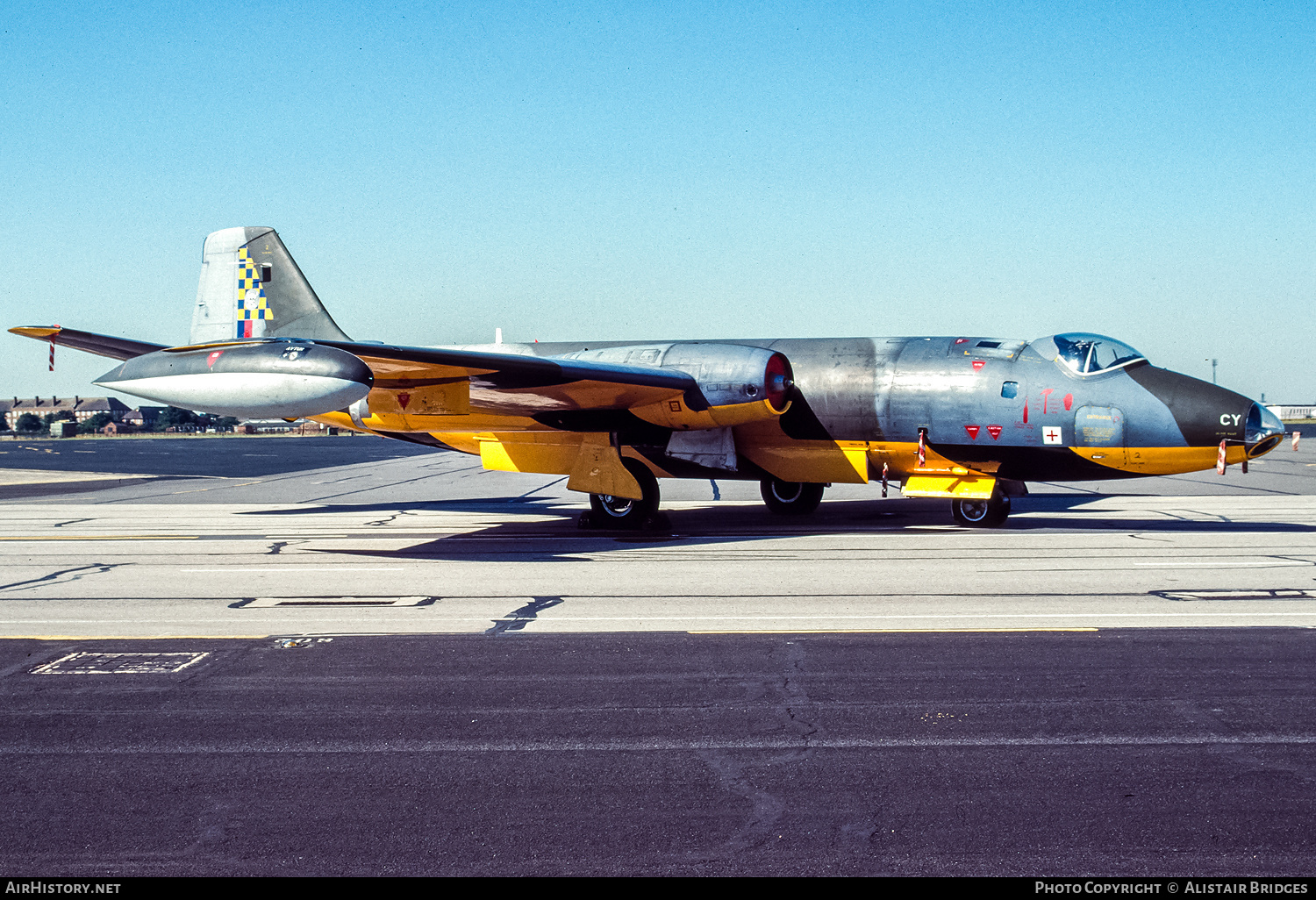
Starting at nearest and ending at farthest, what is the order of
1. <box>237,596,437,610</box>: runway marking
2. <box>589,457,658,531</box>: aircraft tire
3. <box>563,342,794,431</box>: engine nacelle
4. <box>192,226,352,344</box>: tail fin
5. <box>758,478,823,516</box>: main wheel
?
<box>237,596,437,610</box>: runway marking < <box>563,342,794,431</box>: engine nacelle < <box>589,457,658,531</box>: aircraft tire < <box>758,478,823,516</box>: main wheel < <box>192,226,352,344</box>: tail fin

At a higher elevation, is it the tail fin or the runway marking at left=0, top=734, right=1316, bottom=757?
the tail fin

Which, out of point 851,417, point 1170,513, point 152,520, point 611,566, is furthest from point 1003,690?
point 152,520

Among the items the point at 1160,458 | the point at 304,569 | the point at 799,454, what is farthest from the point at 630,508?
the point at 1160,458

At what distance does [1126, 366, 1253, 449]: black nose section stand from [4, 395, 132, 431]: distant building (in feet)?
616

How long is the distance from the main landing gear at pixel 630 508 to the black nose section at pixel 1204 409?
9037mm

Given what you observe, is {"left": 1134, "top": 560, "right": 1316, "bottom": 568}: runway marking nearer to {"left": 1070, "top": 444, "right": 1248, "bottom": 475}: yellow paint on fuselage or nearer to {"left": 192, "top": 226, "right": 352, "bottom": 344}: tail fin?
{"left": 1070, "top": 444, "right": 1248, "bottom": 475}: yellow paint on fuselage

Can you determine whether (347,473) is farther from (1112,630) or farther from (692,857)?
(692,857)

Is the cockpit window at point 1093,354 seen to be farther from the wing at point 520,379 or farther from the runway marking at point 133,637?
the runway marking at point 133,637

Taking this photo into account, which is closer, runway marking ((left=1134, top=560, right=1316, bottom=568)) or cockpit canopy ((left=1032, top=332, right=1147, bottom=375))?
runway marking ((left=1134, top=560, right=1316, bottom=568))

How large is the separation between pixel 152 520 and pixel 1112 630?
19433 mm

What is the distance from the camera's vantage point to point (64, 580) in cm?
1323

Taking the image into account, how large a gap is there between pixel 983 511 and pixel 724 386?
5.67 metres

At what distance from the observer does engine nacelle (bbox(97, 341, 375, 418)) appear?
13945 mm

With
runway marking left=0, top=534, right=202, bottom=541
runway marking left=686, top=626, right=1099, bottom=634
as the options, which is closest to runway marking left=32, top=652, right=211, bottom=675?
runway marking left=686, top=626, right=1099, bottom=634
